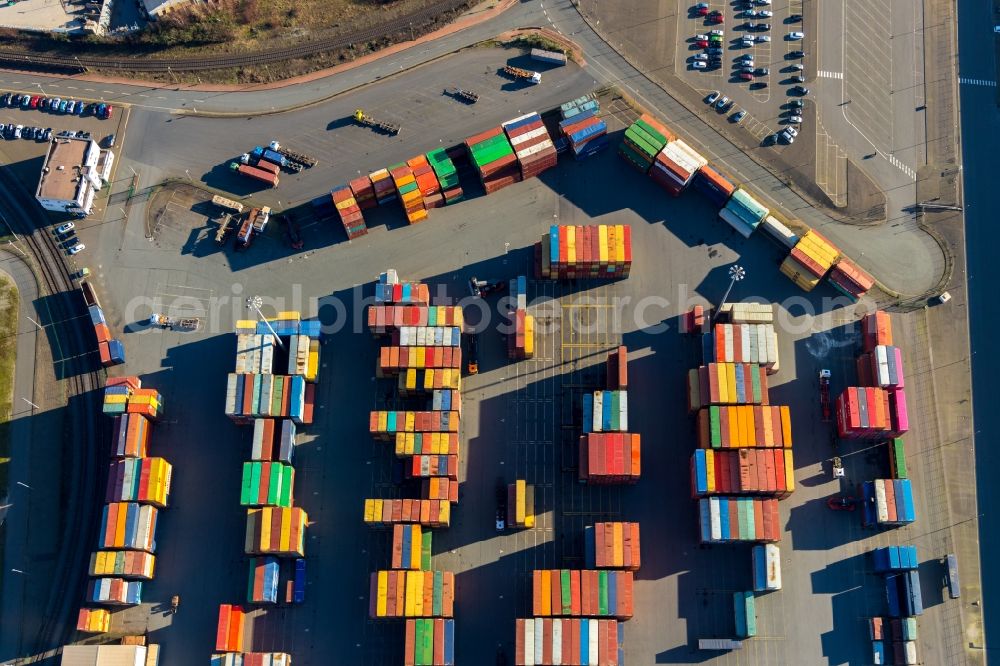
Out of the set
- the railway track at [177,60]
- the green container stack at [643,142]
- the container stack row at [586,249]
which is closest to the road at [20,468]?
the railway track at [177,60]

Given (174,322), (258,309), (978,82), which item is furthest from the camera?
(978,82)

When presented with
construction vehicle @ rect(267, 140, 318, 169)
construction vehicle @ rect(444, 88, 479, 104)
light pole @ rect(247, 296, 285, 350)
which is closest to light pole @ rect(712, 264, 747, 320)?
construction vehicle @ rect(444, 88, 479, 104)

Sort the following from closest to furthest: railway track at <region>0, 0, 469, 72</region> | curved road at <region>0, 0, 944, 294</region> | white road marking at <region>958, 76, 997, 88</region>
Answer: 1. curved road at <region>0, 0, 944, 294</region>
2. white road marking at <region>958, 76, 997, 88</region>
3. railway track at <region>0, 0, 469, 72</region>

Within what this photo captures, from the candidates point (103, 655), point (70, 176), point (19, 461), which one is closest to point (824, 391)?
point (103, 655)

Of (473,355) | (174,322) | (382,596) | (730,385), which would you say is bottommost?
(382,596)

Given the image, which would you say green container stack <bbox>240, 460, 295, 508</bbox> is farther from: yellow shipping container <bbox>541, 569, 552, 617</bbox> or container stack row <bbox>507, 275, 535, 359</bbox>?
container stack row <bbox>507, 275, 535, 359</bbox>

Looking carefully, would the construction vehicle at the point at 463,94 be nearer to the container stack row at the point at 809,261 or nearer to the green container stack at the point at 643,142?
the green container stack at the point at 643,142

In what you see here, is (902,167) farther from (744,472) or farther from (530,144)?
(530,144)
